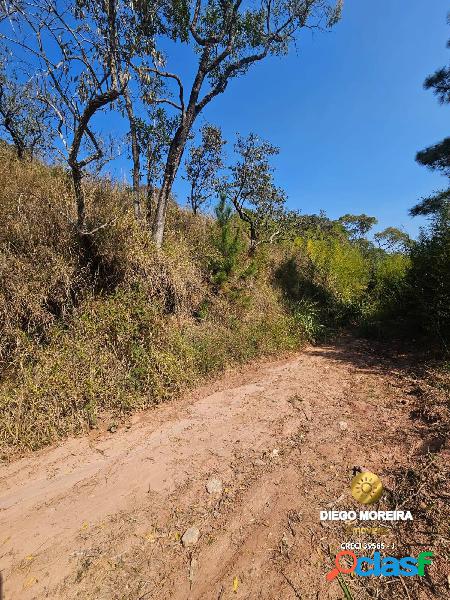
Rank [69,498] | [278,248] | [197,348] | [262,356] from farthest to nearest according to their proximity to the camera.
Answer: [278,248] < [262,356] < [197,348] < [69,498]

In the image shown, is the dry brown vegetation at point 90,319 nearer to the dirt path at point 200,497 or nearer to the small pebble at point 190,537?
the dirt path at point 200,497

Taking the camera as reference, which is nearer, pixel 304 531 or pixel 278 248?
pixel 304 531

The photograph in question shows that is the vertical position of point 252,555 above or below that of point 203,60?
below

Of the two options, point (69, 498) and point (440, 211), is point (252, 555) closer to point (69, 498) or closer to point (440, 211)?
point (69, 498)

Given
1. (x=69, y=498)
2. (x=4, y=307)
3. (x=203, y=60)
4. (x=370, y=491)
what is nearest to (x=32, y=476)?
(x=69, y=498)

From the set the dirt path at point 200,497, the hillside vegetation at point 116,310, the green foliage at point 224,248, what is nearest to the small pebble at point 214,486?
the dirt path at point 200,497

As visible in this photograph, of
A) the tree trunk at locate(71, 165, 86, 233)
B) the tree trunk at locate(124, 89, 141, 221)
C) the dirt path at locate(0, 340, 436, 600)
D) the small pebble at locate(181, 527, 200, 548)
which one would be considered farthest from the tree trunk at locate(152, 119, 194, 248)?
the small pebble at locate(181, 527, 200, 548)

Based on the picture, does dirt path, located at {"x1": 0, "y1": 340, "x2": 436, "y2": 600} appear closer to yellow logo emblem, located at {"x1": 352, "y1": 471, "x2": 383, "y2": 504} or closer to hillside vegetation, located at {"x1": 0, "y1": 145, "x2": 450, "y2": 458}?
yellow logo emblem, located at {"x1": 352, "y1": 471, "x2": 383, "y2": 504}

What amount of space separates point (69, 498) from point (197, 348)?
2496mm

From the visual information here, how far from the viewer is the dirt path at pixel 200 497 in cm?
171

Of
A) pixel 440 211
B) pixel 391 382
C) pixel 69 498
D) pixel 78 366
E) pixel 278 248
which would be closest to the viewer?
pixel 69 498

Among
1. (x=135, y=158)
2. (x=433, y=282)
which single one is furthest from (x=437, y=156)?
(x=135, y=158)

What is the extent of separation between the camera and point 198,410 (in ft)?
11.7

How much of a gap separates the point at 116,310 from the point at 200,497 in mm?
2601
